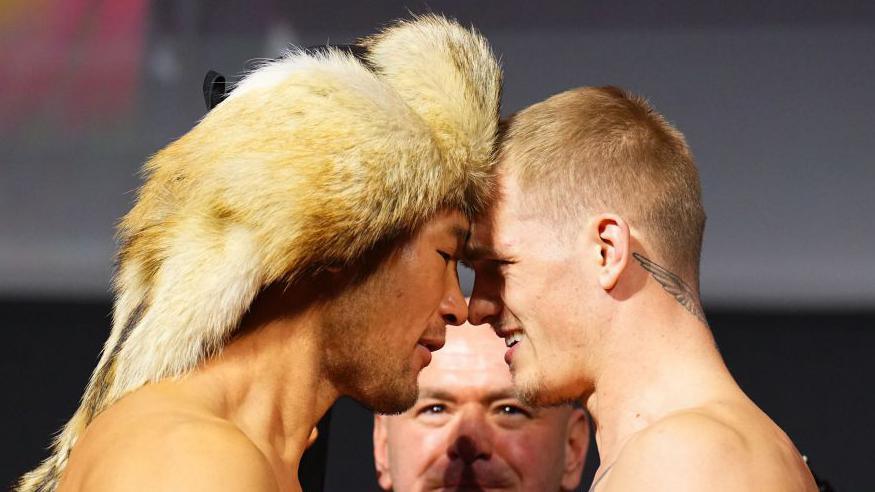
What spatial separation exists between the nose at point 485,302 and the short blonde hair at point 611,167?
0.70 feet

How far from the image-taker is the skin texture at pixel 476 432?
3.20m

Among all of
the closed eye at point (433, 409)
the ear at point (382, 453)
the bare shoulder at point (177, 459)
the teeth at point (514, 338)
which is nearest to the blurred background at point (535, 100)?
the ear at point (382, 453)

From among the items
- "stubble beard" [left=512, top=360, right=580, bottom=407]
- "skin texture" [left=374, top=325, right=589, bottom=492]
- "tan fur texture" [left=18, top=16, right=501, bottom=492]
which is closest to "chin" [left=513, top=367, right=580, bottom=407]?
"stubble beard" [left=512, top=360, right=580, bottom=407]

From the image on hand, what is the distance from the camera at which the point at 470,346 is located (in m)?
3.26

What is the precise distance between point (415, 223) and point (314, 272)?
0.22 meters

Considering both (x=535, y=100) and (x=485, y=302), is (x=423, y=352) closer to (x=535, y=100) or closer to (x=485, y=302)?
(x=485, y=302)

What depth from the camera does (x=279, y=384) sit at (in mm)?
2162

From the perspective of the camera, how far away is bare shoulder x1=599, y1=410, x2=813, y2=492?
1.85 m

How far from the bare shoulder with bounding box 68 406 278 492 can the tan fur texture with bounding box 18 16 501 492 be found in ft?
0.58

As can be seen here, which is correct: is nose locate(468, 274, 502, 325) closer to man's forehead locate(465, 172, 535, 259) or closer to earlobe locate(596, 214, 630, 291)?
man's forehead locate(465, 172, 535, 259)

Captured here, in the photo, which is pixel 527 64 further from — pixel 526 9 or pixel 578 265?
pixel 578 265

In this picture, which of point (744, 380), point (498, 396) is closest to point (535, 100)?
point (744, 380)

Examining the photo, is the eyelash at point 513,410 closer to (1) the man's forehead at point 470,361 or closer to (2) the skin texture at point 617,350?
(1) the man's forehead at point 470,361

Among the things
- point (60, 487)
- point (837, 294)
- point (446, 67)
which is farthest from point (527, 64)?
point (60, 487)
